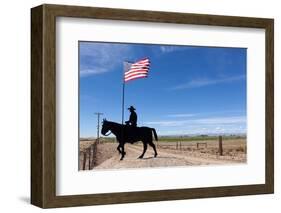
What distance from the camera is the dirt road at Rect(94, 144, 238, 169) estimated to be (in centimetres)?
596

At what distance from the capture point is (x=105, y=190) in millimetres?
5898

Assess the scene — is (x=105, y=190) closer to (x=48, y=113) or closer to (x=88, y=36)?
(x=48, y=113)

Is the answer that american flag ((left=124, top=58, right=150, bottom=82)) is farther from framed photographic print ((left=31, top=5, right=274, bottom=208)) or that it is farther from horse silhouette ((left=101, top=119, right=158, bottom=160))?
horse silhouette ((left=101, top=119, right=158, bottom=160))

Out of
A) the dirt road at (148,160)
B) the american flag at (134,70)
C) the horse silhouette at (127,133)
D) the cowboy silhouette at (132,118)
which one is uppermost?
the american flag at (134,70)

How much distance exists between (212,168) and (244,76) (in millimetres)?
724

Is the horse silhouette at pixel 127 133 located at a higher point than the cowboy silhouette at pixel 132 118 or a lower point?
lower

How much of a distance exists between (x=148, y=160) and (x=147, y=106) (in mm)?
372

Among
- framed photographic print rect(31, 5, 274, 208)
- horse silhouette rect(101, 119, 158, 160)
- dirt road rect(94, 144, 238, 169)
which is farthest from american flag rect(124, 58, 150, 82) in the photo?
dirt road rect(94, 144, 238, 169)

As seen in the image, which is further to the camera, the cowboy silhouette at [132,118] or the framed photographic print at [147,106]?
the cowboy silhouette at [132,118]

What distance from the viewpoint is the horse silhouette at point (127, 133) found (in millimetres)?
5911

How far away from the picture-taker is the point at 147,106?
19.9 ft

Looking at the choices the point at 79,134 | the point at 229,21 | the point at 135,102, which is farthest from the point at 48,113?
the point at 229,21

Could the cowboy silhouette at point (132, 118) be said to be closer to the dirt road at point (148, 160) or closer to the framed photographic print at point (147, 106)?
the framed photographic print at point (147, 106)

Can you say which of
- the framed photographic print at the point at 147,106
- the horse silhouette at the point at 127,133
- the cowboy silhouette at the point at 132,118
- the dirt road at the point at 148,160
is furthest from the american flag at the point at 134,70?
the dirt road at the point at 148,160
